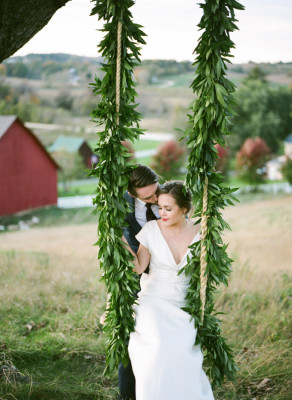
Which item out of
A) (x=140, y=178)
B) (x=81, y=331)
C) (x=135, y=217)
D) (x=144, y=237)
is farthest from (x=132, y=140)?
(x=81, y=331)

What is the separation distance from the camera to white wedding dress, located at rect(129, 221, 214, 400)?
262 centimetres

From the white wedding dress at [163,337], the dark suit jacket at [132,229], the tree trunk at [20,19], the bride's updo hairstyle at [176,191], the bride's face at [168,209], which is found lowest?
the white wedding dress at [163,337]

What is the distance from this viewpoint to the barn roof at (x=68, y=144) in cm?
2273

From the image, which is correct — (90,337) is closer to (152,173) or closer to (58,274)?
(58,274)

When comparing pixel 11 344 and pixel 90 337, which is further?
pixel 90 337

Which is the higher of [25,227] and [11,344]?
[11,344]

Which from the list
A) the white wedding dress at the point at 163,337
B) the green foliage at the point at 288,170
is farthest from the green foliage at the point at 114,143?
the green foliage at the point at 288,170

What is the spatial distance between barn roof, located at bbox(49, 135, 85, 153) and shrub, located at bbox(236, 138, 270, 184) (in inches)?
332

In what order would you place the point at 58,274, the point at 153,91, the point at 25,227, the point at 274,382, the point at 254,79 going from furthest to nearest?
the point at 254,79 < the point at 153,91 < the point at 25,227 < the point at 58,274 < the point at 274,382

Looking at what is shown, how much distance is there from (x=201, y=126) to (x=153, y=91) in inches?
796

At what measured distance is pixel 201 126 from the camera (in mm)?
2654

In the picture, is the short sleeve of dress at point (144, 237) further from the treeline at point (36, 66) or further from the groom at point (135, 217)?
the treeline at point (36, 66)

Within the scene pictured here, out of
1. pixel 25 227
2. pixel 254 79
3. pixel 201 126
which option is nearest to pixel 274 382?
pixel 201 126

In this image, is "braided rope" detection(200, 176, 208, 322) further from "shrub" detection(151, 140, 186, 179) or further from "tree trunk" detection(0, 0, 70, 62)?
"shrub" detection(151, 140, 186, 179)
